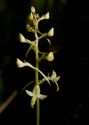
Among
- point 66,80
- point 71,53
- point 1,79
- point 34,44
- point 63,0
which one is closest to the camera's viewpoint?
point 34,44

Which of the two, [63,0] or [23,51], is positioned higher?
[63,0]

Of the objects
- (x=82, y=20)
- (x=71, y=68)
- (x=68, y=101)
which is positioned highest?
(x=82, y=20)

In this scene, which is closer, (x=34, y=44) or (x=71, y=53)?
(x=34, y=44)

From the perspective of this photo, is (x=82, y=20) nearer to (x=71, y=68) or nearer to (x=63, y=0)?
(x=63, y=0)

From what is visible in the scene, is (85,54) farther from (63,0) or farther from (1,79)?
(1,79)

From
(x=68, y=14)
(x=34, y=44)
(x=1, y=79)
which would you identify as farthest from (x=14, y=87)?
(x=34, y=44)

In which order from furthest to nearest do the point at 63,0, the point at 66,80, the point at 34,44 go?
1. the point at 63,0
2. the point at 66,80
3. the point at 34,44
